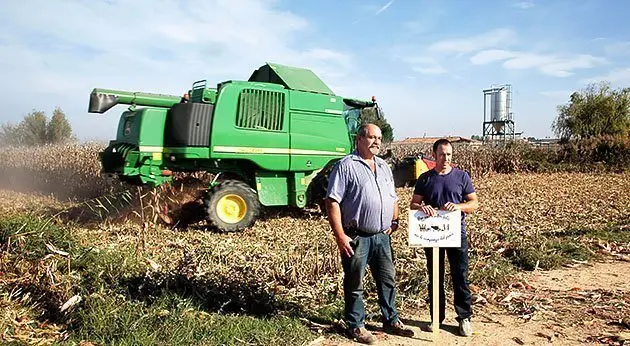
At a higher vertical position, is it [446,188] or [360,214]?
[446,188]

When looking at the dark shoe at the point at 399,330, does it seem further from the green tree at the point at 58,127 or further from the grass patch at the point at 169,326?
the green tree at the point at 58,127

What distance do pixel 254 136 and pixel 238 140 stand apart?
0.31m

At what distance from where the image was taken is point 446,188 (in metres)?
4.75

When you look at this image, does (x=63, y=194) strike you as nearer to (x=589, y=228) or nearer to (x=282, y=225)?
(x=282, y=225)

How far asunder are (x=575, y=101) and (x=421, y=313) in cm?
4409

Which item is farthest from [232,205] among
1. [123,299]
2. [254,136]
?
[123,299]

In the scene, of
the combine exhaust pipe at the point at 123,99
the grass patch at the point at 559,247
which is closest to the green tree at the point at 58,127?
the combine exhaust pipe at the point at 123,99

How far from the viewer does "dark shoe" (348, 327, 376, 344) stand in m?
4.51

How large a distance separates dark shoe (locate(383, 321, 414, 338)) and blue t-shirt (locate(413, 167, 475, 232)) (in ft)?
3.44

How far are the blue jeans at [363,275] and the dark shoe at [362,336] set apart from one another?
0.04 m

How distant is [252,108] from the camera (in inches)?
370

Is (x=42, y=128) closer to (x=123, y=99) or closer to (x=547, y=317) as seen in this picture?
(x=123, y=99)

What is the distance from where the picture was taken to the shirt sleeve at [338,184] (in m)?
4.46

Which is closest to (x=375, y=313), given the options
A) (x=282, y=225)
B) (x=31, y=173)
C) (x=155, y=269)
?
(x=155, y=269)
